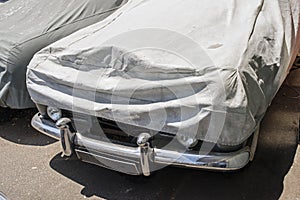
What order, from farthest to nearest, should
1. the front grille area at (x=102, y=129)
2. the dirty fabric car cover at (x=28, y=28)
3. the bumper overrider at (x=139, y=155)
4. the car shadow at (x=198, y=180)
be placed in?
the dirty fabric car cover at (x=28, y=28), the car shadow at (x=198, y=180), the front grille area at (x=102, y=129), the bumper overrider at (x=139, y=155)

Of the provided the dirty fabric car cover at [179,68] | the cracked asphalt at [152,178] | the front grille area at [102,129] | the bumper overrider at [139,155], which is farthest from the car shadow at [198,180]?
the dirty fabric car cover at [179,68]

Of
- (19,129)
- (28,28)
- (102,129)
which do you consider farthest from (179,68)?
(19,129)

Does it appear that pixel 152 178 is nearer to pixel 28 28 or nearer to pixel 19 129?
pixel 19 129

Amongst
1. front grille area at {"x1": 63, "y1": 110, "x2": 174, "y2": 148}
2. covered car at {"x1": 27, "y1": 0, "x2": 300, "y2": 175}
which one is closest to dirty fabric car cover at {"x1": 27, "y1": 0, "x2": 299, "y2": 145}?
covered car at {"x1": 27, "y1": 0, "x2": 300, "y2": 175}

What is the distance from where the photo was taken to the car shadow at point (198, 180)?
9.45 feet

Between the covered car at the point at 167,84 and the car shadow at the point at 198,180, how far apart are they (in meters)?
0.37

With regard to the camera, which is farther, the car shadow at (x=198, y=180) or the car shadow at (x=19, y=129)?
the car shadow at (x=19, y=129)

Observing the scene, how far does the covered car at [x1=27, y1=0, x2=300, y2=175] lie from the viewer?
7.47 ft

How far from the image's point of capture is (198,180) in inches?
120

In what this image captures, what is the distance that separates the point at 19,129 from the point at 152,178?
1.69 m

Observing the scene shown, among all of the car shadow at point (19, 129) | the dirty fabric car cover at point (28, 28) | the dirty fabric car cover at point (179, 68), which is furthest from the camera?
the car shadow at point (19, 129)

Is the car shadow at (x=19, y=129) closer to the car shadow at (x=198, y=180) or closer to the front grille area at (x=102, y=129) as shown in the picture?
the car shadow at (x=198, y=180)

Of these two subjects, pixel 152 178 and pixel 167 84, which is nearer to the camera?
pixel 167 84

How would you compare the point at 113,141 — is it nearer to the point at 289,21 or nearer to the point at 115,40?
the point at 115,40
